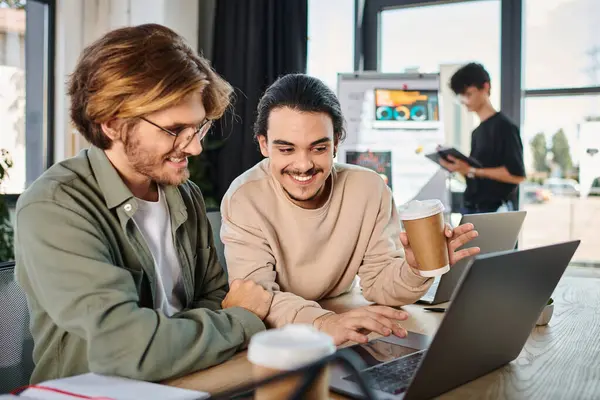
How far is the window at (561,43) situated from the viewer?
4266mm

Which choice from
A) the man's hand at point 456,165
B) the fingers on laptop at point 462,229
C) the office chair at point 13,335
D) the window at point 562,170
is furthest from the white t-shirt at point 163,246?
the window at point 562,170

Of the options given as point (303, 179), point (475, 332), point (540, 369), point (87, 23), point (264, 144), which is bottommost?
point (540, 369)

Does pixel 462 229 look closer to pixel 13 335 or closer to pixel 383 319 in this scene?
pixel 383 319

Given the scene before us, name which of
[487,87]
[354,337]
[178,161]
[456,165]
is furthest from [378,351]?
[487,87]

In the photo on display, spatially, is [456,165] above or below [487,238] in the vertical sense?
above

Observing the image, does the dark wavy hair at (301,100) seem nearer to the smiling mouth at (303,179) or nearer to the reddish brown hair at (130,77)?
the smiling mouth at (303,179)

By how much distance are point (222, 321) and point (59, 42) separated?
12.0 ft

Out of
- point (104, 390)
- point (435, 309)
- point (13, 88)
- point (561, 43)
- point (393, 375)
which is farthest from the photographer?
point (561, 43)

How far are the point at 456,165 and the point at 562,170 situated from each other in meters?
0.88

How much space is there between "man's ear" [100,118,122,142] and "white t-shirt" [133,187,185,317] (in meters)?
0.17

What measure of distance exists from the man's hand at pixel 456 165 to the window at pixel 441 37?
676 millimetres

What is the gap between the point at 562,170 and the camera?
14.4 ft

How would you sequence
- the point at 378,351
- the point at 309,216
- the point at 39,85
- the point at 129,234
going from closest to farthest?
the point at 378,351 < the point at 129,234 < the point at 309,216 < the point at 39,85

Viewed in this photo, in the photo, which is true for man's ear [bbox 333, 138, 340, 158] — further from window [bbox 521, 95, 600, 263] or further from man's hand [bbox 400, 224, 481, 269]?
window [bbox 521, 95, 600, 263]
